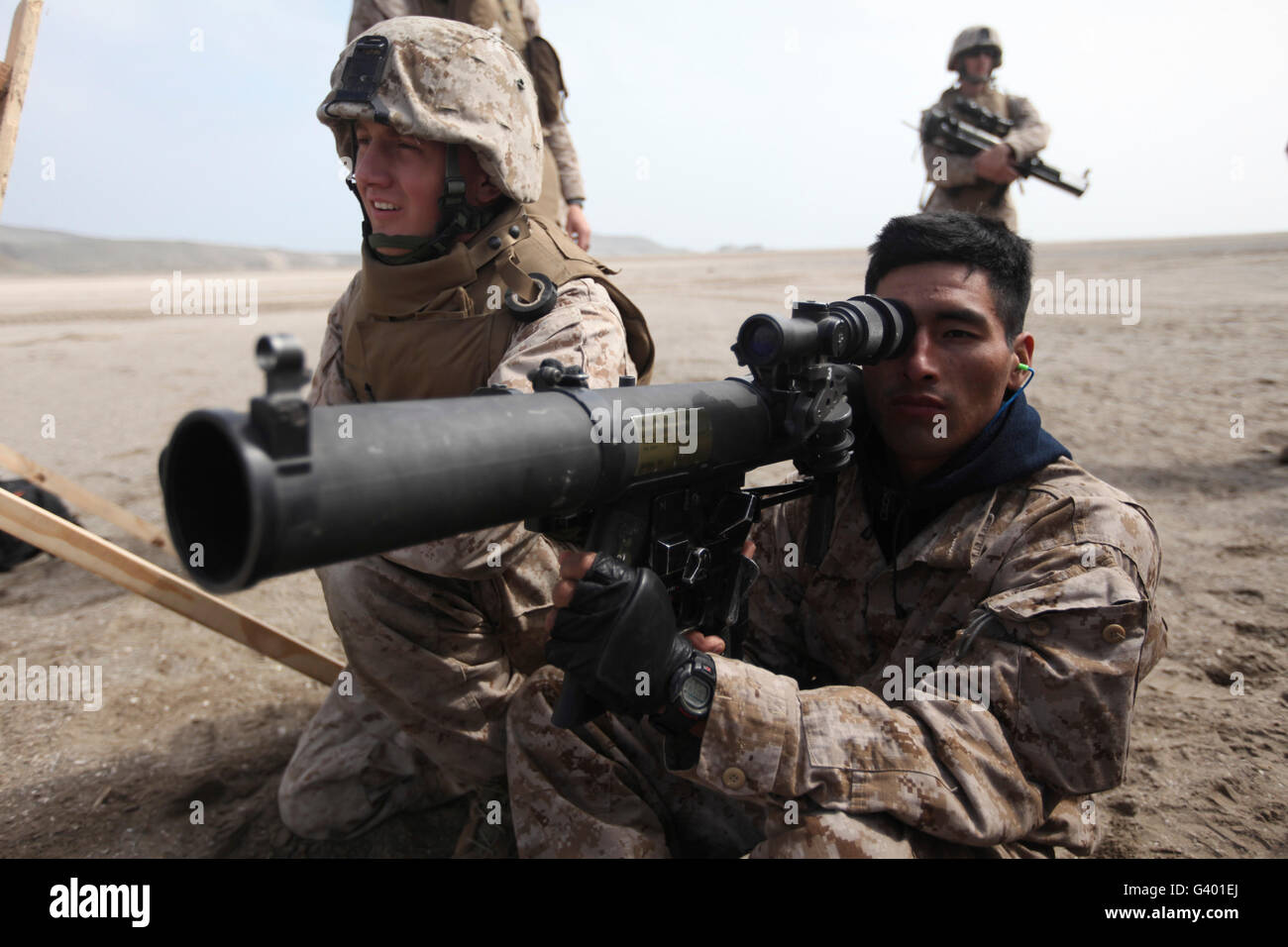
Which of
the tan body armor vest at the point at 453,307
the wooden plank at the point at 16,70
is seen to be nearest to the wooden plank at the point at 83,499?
the wooden plank at the point at 16,70

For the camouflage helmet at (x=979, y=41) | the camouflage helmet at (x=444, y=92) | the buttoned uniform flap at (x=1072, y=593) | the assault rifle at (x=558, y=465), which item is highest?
the camouflage helmet at (x=979, y=41)

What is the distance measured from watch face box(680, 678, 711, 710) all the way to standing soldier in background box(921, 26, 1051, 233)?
558cm

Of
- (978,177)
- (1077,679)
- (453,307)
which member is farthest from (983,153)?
(1077,679)

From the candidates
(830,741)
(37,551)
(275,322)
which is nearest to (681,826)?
(830,741)

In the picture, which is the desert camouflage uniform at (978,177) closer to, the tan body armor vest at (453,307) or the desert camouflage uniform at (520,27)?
the desert camouflage uniform at (520,27)

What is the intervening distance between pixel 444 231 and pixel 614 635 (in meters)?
1.59

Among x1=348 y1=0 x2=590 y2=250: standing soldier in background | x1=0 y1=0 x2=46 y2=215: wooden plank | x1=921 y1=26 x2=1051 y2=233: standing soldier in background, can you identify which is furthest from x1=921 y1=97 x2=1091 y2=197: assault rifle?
x1=0 y1=0 x2=46 y2=215: wooden plank

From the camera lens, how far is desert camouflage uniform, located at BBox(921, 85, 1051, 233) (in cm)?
645

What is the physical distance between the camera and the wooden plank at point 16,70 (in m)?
2.53

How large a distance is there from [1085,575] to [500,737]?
5.44ft

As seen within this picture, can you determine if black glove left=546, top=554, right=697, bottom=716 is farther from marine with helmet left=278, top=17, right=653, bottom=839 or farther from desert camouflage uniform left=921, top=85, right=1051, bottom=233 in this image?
desert camouflage uniform left=921, top=85, right=1051, bottom=233

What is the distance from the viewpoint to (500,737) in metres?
2.51

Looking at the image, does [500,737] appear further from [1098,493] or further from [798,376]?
[1098,493]
